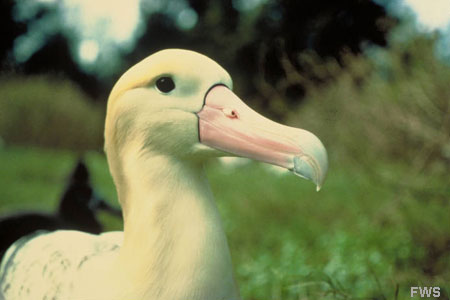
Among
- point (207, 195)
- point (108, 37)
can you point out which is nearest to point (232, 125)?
point (207, 195)

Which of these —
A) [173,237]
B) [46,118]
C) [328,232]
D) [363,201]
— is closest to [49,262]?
[173,237]

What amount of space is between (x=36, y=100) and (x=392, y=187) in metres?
3.00

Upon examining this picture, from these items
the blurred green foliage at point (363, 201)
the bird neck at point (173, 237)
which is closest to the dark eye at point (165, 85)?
the bird neck at point (173, 237)

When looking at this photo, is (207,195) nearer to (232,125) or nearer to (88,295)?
(232,125)

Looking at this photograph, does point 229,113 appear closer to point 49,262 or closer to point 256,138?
point 256,138

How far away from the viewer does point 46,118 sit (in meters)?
4.71

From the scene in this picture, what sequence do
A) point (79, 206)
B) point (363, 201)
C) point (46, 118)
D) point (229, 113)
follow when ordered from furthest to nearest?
1. point (46, 118)
2. point (363, 201)
3. point (79, 206)
4. point (229, 113)

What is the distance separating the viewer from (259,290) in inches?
73.7

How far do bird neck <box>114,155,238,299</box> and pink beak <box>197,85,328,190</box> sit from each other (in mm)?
88

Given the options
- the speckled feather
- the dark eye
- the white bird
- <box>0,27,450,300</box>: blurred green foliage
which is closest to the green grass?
<box>0,27,450,300</box>: blurred green foliage

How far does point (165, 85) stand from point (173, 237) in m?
0.25

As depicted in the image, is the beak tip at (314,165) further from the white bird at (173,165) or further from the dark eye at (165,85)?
the dark eye at (165,85)

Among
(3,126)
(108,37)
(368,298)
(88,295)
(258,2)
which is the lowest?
(88,295)

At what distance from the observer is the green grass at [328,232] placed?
68.6 inches
